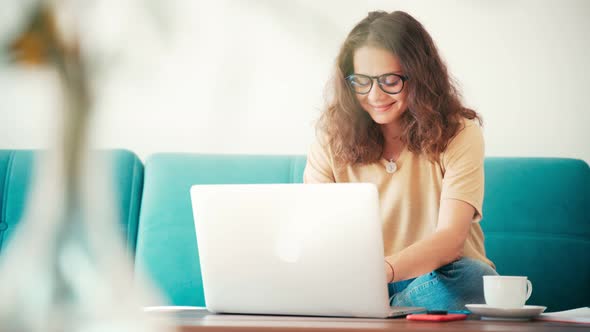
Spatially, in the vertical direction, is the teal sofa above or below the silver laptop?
below

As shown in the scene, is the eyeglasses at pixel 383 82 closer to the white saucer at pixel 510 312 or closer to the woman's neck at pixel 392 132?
the woman's neck at pixel 392 132

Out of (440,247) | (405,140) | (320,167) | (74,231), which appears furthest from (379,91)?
(74,231)

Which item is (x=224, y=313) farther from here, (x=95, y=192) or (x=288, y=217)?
(x=95, y=192)

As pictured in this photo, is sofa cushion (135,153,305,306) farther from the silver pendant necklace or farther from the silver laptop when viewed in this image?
the silver laptop

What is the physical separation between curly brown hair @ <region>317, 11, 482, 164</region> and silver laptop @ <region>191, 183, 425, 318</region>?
2.33ft

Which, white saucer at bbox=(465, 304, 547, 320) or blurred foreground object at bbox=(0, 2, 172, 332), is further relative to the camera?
white saucer at bbox=(465, 304, 547, 320)

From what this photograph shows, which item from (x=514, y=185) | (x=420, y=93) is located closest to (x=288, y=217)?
(x=420, y=93)

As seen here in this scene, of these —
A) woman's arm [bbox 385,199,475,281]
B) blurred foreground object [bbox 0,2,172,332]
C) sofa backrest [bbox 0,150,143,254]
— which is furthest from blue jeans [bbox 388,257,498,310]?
blurred foreground object [bbox 0,2,172,332]

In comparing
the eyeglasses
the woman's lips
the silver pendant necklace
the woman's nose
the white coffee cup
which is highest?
the eyeglasses

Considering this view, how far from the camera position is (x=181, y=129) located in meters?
2.39

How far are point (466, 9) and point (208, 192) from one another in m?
0.96

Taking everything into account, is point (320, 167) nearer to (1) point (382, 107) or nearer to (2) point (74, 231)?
(1) point (382, 107)

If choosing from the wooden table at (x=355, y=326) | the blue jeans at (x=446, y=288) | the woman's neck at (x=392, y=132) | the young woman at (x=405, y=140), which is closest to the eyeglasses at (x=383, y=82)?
the young woman at (x=405, y=140)

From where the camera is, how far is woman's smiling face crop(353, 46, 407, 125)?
1.75m
